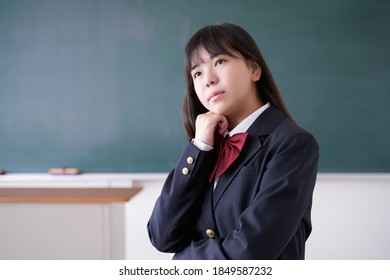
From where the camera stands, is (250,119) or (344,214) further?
(344,214)

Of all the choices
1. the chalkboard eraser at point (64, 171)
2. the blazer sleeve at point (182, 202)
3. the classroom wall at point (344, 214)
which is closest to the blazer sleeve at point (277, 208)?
the blazer sleeve at point (182, 202)

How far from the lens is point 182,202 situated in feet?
3.47

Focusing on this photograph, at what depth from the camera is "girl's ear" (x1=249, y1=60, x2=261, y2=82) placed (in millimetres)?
1098

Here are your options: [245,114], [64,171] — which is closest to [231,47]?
[245,114]

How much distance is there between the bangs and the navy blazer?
22cm

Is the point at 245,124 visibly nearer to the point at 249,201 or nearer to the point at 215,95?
the point at 215,95

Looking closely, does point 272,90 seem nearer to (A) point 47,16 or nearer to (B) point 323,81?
(B) point 323,81

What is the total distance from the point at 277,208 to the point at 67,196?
1.93 ft

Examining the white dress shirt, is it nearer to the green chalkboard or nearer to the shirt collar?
the shirt collar

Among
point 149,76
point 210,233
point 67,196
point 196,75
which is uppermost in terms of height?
point 149,76

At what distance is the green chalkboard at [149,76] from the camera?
10.8 feet

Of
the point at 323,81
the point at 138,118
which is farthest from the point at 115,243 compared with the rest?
the point at 323,81

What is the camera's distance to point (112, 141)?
11.1ft

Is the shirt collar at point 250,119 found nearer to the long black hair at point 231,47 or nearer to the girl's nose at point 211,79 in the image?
the long black hair at point 231,47
